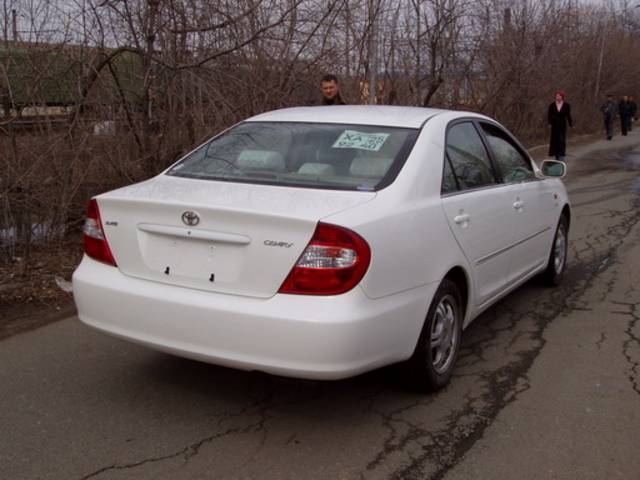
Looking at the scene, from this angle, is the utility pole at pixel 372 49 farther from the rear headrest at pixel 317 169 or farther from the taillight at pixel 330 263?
the taillight at pixel 330 263

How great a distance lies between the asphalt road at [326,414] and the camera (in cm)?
317

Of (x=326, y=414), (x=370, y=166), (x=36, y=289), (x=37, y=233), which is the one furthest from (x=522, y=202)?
(x=37, y=233)

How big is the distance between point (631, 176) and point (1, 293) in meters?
14.2

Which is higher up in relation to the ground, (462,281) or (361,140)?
(361,140)

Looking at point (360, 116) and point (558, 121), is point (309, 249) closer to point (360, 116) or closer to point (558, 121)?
point (360, 116)

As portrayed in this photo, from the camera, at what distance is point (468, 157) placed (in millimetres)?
4539

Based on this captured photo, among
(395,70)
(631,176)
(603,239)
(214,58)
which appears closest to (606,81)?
(631,176)

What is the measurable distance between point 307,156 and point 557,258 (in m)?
3.12

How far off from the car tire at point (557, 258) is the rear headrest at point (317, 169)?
285 cm

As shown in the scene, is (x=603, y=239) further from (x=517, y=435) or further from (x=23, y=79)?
(x=23, y=79)

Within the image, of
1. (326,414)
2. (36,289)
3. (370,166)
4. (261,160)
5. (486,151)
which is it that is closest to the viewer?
(326,414)

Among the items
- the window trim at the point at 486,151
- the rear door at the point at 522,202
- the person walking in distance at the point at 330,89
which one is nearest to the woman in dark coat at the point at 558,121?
the person walking in distance at the point at 330,89

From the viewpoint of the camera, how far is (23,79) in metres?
5.95

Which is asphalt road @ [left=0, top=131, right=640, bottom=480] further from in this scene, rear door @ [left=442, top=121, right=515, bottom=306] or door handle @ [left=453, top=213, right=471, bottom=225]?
door handle @ [left=453, top=213, right=471, bottom=225]
